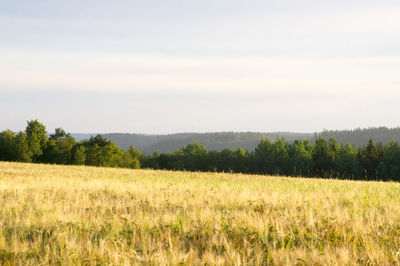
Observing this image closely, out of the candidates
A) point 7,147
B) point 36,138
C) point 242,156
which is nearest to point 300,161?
point 242,156

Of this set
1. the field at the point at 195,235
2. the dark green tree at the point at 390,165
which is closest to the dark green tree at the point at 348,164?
the dark green tree at the point at 390,165

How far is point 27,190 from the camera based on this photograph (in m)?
10.8

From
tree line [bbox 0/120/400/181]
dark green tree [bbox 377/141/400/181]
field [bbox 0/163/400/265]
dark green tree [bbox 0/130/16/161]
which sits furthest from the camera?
dark green tree [bbox 377/141/400/181]

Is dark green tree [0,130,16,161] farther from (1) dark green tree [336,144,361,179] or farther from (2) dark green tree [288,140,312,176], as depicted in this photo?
(1) dark green tree [336,144,361,179]

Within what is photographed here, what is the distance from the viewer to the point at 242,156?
9856 cm

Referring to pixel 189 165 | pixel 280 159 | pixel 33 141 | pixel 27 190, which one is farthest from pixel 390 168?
pixel 27 190

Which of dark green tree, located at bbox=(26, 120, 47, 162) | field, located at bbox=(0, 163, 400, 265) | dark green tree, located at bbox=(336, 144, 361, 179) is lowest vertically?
dark green tree, located at bbox=(336, 144, 361, 179)

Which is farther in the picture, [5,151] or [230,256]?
[5,151]

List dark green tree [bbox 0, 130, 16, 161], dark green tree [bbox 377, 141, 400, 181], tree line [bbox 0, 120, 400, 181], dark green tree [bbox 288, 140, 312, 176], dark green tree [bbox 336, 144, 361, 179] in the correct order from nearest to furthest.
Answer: dark green tree [bbox 0, 130, 16, 161], tree line [bbox 0, 120, 400, 181], dark green tree [bbox 377, 141, 400, 181], dark green tree [bbox 336, 144, 361, 179], dark green tree [bbox 288, 140, 312, 176]

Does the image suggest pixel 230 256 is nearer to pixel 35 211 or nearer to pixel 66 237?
pixel 66 237

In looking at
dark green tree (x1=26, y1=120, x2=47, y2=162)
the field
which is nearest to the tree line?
dark green tree (x1=26, y1=120, x2=47, y2=162)

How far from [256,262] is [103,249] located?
1.80 m

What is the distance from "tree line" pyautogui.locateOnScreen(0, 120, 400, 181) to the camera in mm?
66938

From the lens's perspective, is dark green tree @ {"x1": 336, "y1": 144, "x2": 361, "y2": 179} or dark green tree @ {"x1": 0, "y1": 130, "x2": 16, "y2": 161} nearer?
dark green tree @ {"x1": 0, "y1": 130, "x2": 16, "y2": 161}
